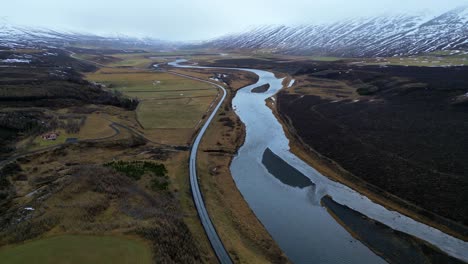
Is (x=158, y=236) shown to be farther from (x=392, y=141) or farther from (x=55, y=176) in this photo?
(x=392, y=141)

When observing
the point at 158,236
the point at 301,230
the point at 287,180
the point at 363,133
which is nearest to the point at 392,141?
the point at 363,133

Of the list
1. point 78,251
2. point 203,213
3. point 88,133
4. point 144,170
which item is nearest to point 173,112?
point 88,133

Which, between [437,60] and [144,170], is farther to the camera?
[437,60]

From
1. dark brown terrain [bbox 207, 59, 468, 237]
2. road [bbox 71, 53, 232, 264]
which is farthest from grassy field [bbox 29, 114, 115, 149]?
dark brown terrain [bbox 207, 59, 468, 237]

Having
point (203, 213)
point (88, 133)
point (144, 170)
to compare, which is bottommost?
point (203, 213)

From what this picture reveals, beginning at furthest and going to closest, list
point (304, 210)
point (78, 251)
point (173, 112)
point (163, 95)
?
point (163, 95), point (173, 112), point (304, 210), point (78, 251)

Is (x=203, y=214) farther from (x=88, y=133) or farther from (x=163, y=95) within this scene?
(x=163, y=95)
